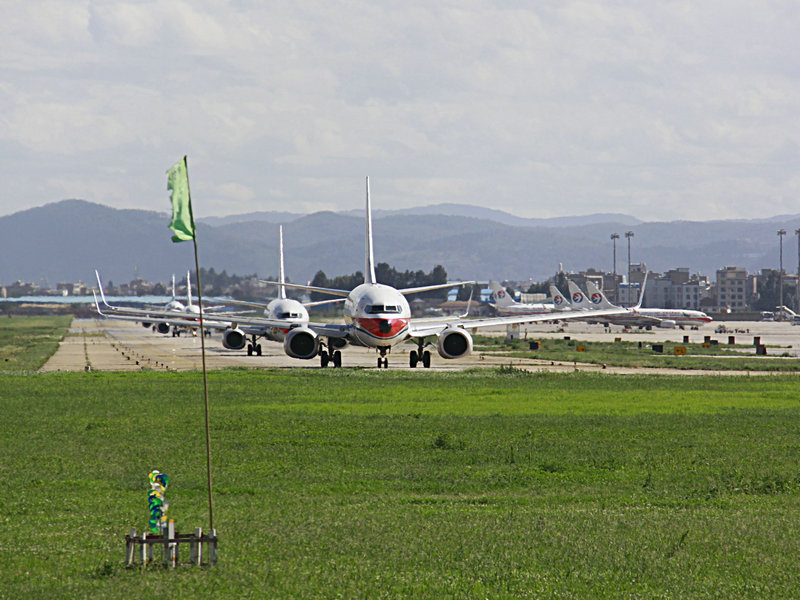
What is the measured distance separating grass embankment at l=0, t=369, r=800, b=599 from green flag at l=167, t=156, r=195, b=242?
16.5 ft

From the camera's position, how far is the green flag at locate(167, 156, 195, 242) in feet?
51.3

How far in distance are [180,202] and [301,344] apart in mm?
48133

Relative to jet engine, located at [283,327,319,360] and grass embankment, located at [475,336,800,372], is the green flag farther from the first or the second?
grass embankment, located at [475,336,800,372]

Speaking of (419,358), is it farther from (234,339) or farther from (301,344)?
(234,339)

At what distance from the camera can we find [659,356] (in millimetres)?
83812

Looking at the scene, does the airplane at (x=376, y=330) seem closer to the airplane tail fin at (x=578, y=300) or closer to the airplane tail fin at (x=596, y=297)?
the airplane tail fin at (x=578, y=300)

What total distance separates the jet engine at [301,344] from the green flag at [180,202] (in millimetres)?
47788

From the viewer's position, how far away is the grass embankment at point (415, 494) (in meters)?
14.3

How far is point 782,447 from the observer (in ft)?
93.1

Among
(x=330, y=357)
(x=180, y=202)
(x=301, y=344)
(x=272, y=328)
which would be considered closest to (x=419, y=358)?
(x=330, y=357)

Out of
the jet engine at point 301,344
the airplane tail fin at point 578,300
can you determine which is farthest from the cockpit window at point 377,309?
the airplane tail fin at point 578,300

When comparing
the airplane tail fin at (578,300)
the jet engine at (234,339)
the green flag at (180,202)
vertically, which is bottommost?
the jet engine at (234,339)

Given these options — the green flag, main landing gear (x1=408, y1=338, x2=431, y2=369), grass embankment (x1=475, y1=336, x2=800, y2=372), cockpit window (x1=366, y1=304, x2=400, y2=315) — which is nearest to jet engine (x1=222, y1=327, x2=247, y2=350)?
main landing gear (x1=408, y1=338, x2=431, y2=369)

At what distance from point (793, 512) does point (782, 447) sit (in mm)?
9347
